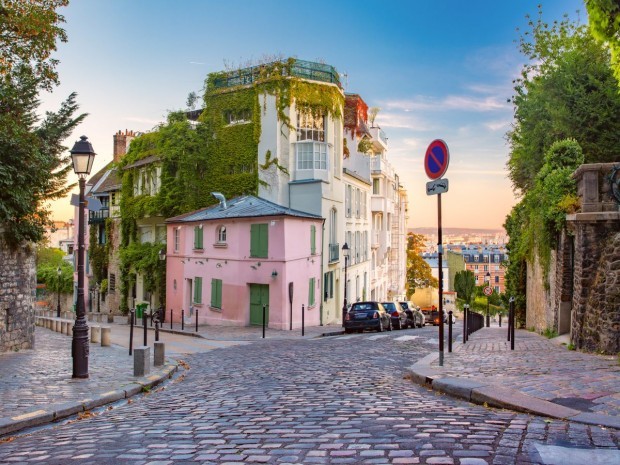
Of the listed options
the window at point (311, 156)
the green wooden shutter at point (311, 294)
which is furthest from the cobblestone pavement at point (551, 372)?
the window at point (311, 156)

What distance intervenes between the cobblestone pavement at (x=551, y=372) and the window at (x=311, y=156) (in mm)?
19943

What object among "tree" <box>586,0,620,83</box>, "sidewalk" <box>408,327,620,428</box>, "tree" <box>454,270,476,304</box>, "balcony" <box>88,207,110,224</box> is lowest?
"tree" <box>454,270,476,304</box>

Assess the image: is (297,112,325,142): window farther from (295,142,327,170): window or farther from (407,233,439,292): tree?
(407,233,439,292): tree

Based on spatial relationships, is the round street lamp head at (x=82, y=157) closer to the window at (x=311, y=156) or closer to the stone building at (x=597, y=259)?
the stone building at (x=597, y=259)

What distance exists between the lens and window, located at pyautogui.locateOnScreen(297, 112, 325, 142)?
32094mm

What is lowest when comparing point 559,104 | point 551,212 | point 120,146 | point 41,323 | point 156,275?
point 41,323

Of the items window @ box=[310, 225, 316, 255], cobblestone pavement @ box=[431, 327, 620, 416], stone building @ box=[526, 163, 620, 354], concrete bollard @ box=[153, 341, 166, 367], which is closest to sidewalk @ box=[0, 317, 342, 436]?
concrete bollard @ box=[153, 341, 166, 367]

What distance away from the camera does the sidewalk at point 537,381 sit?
6234 mm

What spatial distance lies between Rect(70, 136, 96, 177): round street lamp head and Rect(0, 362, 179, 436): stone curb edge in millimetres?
4174

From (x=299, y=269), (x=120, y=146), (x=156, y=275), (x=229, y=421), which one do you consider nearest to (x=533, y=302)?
(x=299, y=269)

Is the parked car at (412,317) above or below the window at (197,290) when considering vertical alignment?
below

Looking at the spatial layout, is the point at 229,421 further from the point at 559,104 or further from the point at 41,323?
the point at 41,323

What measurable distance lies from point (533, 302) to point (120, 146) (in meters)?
38.1

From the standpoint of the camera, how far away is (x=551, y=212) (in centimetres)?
1563
